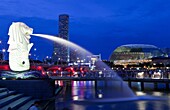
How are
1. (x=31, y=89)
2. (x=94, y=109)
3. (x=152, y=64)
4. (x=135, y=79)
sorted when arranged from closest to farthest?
(x=94, y=109) → (x=31, y=89) → (x=135, y=79) → (x=152, y=64)

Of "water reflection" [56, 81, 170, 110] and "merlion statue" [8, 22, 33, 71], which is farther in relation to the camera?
"merlion statue" [8, 22, 33, 71]

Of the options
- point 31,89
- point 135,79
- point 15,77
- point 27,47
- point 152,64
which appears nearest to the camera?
point 31,89

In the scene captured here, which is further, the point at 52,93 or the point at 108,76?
the point at 108,76

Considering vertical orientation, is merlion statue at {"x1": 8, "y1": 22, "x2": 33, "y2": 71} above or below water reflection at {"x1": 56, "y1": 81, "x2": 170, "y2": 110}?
above

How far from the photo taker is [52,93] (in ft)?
105

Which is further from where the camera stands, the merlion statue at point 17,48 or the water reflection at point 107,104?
the merlion statue at point 17,48

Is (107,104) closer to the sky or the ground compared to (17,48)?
closer to the ground

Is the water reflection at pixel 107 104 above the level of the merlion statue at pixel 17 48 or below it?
below

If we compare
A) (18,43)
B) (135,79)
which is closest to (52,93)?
(18,43)

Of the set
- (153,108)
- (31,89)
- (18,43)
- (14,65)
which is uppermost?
(18,43)

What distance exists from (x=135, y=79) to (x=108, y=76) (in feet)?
18.1

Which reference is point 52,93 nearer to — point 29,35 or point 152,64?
point 29,35

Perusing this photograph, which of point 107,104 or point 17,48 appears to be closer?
point 107,104

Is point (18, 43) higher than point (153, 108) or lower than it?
higher
